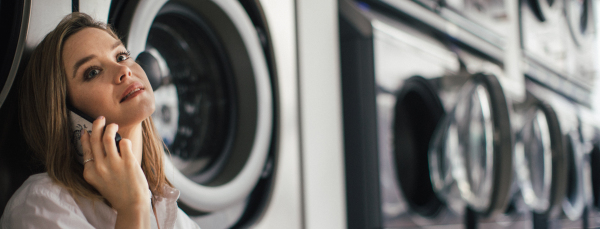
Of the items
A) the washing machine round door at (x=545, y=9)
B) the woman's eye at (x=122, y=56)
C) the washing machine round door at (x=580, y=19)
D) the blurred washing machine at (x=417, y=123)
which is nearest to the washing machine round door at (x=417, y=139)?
the blurred washing machine at (x=417, y=123)

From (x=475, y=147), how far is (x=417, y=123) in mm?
207

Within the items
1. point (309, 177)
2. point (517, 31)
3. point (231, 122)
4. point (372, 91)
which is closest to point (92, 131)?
point (231, 122)

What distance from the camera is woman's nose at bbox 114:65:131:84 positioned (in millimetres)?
409

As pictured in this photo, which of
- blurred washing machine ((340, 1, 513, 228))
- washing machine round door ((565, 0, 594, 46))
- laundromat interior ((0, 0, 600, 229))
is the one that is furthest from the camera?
washing machine round door ((565, 0, 594, 46))

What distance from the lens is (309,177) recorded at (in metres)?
0.82

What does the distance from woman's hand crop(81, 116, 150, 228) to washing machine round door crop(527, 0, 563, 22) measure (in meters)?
1.69

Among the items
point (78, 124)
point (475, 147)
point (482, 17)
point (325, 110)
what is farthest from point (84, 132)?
point (482, 17)

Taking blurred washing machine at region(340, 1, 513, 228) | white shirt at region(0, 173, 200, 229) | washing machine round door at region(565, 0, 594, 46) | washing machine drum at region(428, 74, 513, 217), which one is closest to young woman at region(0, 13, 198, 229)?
white shirt at region(0, 173, 200, 229)

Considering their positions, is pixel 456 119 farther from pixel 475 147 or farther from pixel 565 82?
pixel 565 82

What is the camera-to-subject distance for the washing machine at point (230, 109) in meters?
0.65

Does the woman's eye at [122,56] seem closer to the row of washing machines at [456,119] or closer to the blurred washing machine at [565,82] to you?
the row of washing machines at [456,119]

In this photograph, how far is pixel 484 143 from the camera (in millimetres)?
1211

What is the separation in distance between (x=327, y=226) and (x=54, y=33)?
1.88 ft

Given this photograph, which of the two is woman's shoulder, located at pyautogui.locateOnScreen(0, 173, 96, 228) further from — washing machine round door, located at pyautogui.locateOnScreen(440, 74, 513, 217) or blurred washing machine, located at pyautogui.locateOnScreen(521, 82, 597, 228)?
blurred washing machine, located at pyautogui.locateOnScreen(521, 82, 597, 228)
